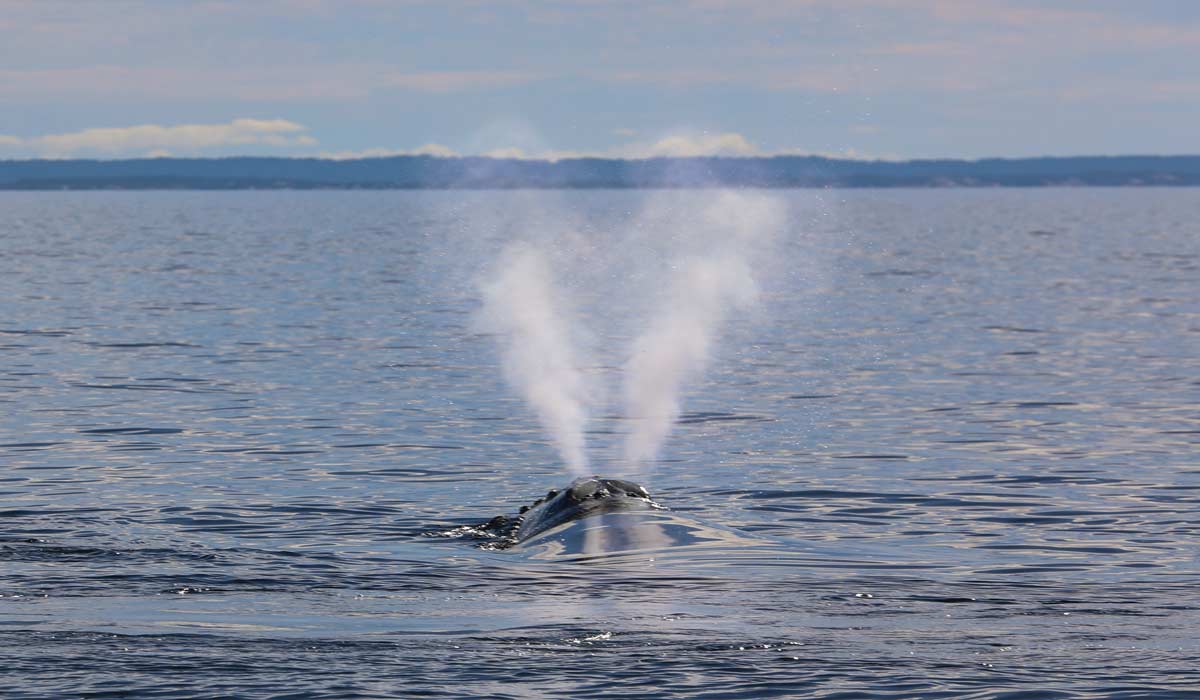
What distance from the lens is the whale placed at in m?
23.8

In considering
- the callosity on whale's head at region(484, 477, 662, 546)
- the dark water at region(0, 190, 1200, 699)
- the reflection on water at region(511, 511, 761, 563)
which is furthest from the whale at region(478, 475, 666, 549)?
the dark water at region(0, 190, 1200, 699)

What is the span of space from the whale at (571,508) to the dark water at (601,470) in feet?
2.85

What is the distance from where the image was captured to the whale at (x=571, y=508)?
2381 centimetres

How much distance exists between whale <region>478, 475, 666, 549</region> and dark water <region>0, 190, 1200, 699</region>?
87 cm

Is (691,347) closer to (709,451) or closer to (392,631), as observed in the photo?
(709,451)

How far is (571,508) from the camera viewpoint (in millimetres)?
24109

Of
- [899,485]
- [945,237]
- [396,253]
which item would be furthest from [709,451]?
[945,237]

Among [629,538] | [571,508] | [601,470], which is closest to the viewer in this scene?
[629,538]

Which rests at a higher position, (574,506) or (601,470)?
(574,506)

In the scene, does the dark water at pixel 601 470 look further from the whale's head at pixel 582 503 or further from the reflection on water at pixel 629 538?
the whale's head at pixel 582 503

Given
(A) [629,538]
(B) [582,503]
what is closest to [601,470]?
(B) [582,503]

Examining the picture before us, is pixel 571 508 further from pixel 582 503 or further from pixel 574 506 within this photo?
pixel 582 503

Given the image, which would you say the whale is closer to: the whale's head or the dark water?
the whale's head

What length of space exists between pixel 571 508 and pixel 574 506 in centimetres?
5
